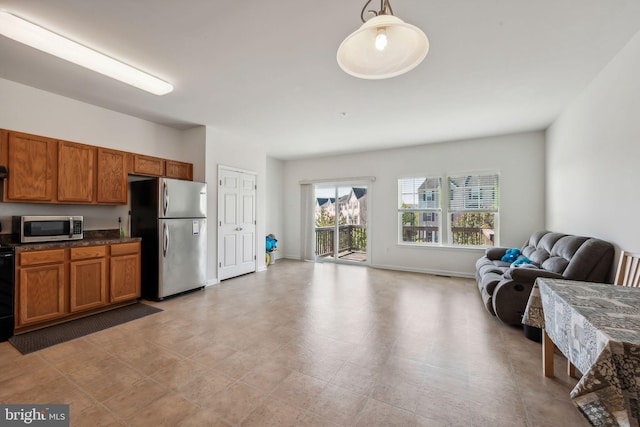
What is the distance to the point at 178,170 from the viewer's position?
14.5ft

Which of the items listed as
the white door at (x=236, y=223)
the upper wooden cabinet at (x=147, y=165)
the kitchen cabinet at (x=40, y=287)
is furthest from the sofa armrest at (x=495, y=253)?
the kitchen cabinet at (x=40, y=287)

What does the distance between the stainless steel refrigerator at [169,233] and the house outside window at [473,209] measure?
4.77 meters

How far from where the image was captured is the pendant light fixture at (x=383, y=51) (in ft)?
4.37

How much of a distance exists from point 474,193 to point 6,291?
676cm

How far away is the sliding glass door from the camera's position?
6.59 m

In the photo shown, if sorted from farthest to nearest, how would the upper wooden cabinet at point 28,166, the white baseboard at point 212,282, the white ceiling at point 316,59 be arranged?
the white baseboard at point 212,282, the upper wooden cabinet at point 28,166, the white ceiling at point 316,59

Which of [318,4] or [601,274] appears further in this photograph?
[601,274]

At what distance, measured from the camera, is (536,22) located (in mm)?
A: 2021

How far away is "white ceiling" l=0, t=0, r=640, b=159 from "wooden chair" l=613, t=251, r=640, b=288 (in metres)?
1.84

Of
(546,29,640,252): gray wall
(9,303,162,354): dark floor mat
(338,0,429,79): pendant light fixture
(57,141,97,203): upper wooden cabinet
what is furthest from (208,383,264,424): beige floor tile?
→ (546,29,640,252): gray wall

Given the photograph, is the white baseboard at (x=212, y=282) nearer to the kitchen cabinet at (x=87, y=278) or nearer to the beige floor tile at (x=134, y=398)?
the kitchen cabinet at (x=87, y=278)

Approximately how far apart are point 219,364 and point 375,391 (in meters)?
1.29

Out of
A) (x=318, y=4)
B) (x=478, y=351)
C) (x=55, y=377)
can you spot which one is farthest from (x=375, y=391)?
(x=318, y=4)

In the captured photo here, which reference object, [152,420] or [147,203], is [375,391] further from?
[147,203]
